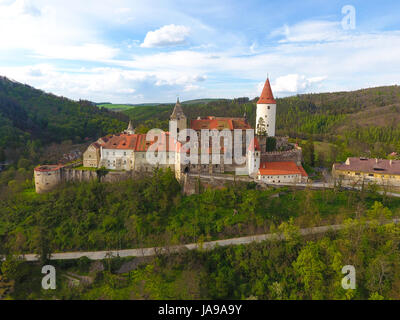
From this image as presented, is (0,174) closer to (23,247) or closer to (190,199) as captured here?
(23,247)

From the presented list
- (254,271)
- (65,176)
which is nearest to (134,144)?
(65,176)

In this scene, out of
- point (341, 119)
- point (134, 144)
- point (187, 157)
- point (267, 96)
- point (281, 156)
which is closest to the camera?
point (187, 157)

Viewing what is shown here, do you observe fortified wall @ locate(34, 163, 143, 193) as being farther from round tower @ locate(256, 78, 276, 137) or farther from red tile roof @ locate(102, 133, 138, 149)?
round tower @ locate(256, 78, 276, 137)

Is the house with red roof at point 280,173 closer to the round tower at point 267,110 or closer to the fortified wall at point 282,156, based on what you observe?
the fortified wall at point 282,156

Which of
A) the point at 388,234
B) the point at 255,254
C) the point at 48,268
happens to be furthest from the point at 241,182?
the point at 48,268

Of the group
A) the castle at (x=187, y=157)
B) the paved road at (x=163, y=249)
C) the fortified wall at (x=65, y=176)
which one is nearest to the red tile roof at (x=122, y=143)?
the castle at (x=187, y=157)

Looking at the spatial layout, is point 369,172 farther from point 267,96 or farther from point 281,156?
point 267,96
